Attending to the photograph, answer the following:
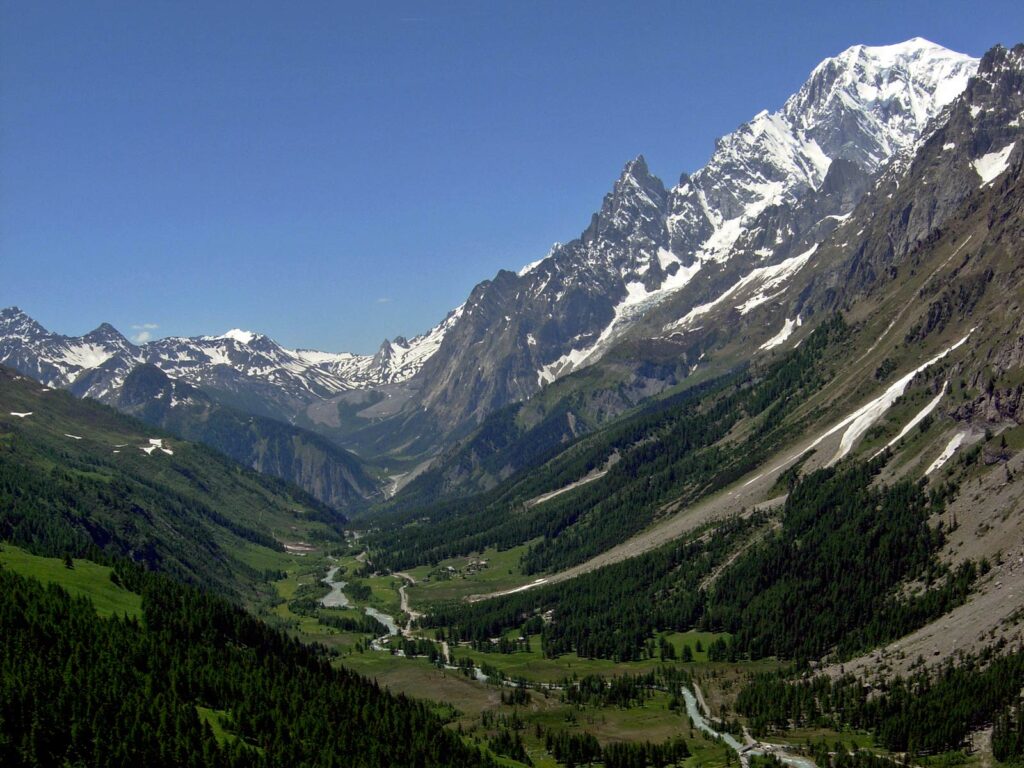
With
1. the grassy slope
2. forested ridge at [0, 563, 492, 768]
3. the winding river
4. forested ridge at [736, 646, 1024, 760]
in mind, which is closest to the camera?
forested ridge at [0, 563, 492, 768]

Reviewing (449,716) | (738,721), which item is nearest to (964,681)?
(738,721)

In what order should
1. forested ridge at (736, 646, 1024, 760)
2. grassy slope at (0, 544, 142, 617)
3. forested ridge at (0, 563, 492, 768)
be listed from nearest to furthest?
forested ridge at (0, 563, 492, 768) < forested ridge at (736, 646, 1024, 760) < grassy slope at (0, 544, 142, 617)

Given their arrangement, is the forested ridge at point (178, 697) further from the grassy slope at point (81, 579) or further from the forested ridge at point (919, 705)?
the forested ridge at point (919, 705)

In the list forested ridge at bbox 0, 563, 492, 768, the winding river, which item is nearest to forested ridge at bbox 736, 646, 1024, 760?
the winding river

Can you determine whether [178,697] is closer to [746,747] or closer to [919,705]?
[746,747]

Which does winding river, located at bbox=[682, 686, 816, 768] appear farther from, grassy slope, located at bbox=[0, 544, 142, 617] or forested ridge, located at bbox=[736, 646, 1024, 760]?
grassy slope, located at bbox=[0, 544, 142, 617]

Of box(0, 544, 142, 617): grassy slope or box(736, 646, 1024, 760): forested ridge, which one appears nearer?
box(736, 646, 1024, 760): forested ridge

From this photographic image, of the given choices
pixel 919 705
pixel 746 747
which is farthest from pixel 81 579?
pixel 919 705

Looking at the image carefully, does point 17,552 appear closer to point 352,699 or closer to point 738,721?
point 352,699
